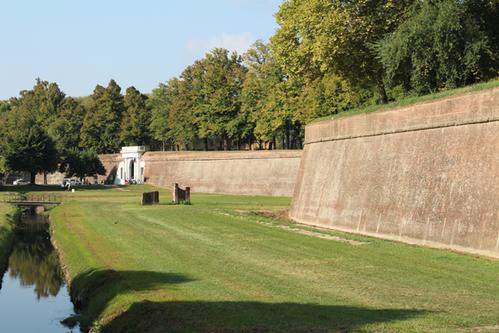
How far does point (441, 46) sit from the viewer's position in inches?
1204

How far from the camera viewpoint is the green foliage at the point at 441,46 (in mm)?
30484

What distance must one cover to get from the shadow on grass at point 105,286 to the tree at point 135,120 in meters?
93.9

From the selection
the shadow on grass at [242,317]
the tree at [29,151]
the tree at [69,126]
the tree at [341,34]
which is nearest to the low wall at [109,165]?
the tree at [69,126]

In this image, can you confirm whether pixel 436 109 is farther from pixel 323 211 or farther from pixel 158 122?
pixel 158 122

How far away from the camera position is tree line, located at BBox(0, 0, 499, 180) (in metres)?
31.6

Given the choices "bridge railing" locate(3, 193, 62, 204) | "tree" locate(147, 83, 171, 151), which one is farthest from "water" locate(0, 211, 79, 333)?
"tree" locate(147, 83, 171, 151)

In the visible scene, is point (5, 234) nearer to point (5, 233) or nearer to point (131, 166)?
point (5, 233)

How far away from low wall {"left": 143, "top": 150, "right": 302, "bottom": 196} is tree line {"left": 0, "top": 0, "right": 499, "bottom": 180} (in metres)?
4.33

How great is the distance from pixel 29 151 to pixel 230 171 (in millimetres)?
29571

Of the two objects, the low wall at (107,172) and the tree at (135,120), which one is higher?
the tree at (135,120)

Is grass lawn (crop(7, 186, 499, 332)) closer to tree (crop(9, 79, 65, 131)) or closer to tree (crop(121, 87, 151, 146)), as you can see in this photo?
tree (crop(121, 87, 151, 146))

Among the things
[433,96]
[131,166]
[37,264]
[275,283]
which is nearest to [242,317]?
[275,283]

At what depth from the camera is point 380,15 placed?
40.8 m

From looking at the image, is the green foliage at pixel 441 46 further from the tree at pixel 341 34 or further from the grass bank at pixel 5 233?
the grass bank at pixel 5 233
